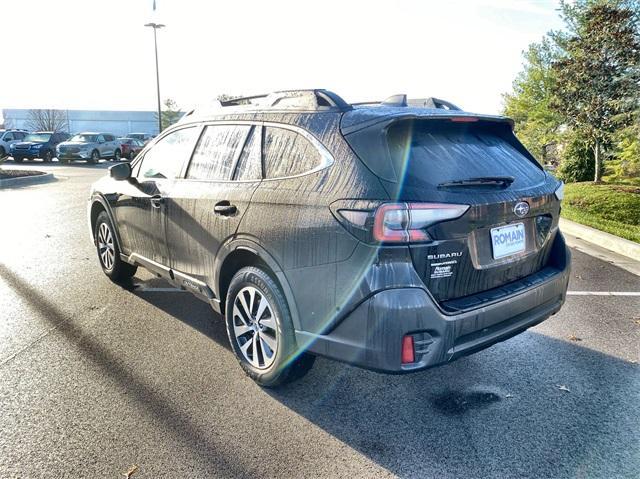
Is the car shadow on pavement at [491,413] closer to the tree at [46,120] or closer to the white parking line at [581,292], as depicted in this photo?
the white parking line at [581,292]

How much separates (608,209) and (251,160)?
10.3 meters

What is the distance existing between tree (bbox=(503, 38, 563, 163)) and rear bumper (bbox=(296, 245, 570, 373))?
783 inches

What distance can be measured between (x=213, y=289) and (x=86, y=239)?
199 inches

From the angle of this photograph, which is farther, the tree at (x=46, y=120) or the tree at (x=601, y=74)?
the tree at (x=46, y=120)

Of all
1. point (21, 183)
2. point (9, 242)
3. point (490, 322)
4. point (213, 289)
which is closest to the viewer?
point (490, 322)

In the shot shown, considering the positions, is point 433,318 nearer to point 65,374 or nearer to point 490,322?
point 490,322

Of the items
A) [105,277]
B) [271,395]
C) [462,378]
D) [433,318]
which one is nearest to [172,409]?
[271,395]

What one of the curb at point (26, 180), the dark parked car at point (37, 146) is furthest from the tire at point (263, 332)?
the dark parked car at point (37, 146)

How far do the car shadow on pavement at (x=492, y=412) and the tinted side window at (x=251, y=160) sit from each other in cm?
144

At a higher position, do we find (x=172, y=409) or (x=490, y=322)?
(x=490, y=322)

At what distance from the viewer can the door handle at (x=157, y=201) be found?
13.4ft

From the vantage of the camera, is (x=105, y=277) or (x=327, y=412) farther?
(x=105, y=277)

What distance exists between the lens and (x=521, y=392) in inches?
127

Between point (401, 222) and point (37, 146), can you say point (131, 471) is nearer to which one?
point (401, 222)
